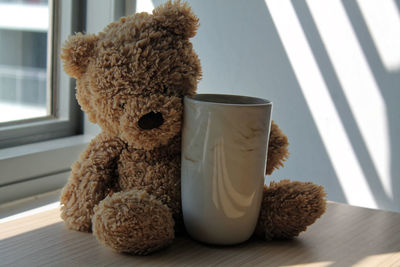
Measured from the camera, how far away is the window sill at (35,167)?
0.94 meters

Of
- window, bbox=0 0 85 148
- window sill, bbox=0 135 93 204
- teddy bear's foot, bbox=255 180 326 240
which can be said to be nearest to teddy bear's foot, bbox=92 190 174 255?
teddy bear's foot, bbox=255 180 326 240

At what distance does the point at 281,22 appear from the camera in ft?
3.62

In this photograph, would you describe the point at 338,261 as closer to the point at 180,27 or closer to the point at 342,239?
the point at 342,239

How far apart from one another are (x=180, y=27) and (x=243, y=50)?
43 cm

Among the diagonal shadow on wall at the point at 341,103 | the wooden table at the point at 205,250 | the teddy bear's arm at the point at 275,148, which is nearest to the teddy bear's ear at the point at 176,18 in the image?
the teddy bear's arm at the point at 275,148

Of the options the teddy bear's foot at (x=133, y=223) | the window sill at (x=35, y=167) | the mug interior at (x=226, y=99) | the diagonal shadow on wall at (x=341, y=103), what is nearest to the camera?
the teddy bear's foot at (x=133, y=223)

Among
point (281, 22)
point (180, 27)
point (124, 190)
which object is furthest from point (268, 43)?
point (124, 190)

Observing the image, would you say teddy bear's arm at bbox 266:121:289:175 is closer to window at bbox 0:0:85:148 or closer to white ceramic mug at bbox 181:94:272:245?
white ceramic mug at bbox 181:94:272:245

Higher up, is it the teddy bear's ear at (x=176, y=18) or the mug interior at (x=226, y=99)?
the teddy bear's ear at (x=176, y=18)

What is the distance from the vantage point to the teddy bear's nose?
0.69m

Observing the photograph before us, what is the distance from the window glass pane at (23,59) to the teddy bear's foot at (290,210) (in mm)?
613

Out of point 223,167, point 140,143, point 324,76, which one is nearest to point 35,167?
point 140,143

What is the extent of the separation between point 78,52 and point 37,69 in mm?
486

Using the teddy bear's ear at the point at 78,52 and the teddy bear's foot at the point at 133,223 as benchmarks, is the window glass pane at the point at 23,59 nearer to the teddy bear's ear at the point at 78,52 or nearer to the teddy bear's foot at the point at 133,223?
the teddy bear's ear at the point at 78,52
